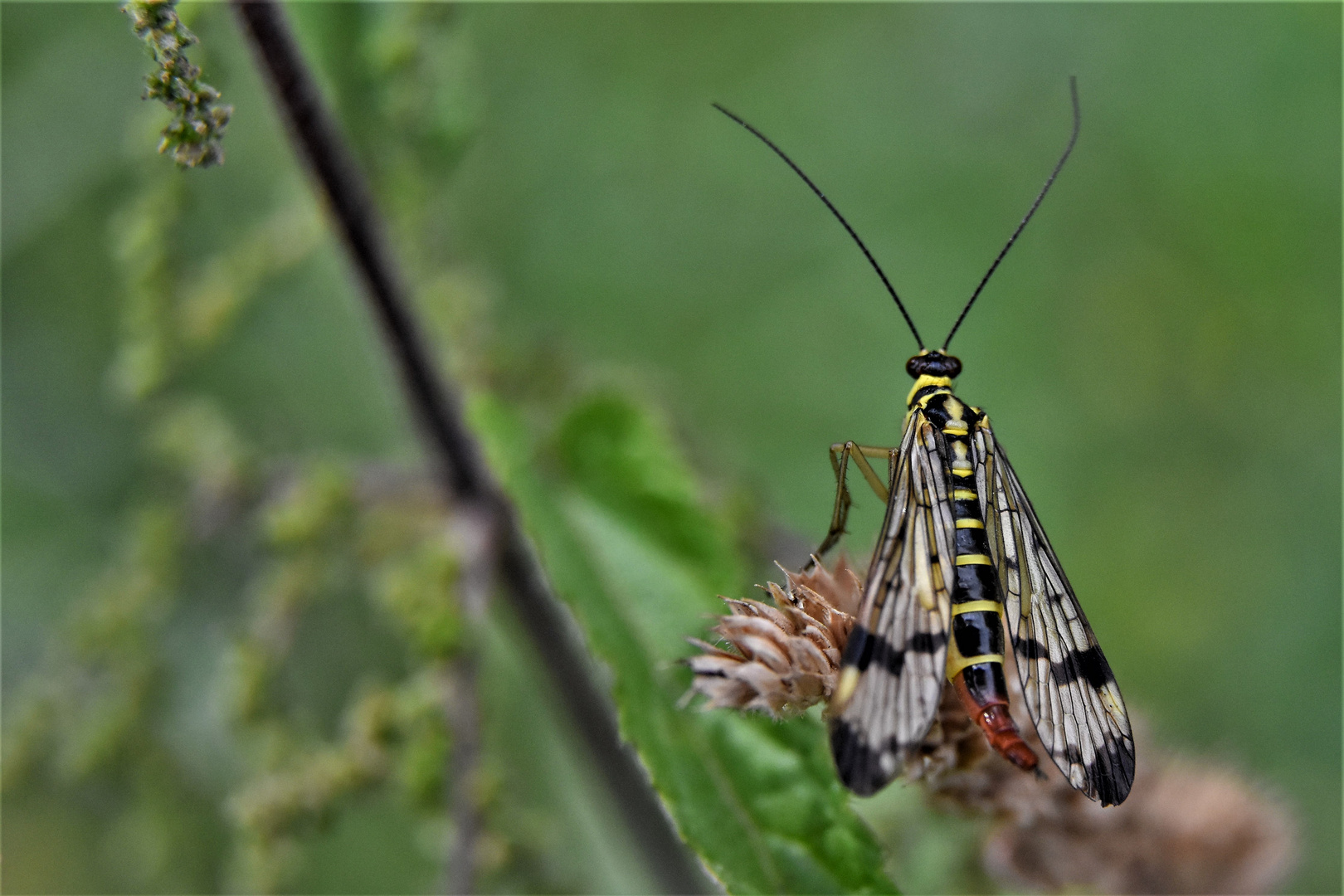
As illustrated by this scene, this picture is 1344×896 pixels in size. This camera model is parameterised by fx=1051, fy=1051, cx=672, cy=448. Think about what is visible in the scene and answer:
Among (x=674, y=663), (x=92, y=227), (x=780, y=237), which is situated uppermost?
(x=780, y=237)

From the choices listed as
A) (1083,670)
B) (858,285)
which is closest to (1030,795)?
(1083,670)

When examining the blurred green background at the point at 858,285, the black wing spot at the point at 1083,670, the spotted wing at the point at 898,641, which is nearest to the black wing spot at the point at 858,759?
the spotted wing at the point at 898,641

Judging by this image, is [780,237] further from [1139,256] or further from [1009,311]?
[1139,256]

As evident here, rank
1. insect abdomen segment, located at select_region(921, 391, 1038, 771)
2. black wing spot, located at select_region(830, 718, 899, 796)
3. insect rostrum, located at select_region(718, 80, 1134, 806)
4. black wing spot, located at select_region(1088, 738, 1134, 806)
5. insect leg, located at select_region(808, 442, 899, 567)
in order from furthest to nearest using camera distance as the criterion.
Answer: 1. insect leg, located at select_region(808, 442, 899, 567)
2. black wing spot, located at select_region(1088, 738, 1134, 806)
3. insect abdomen segment, located at select_region(921, 391, 1038, 771)
4. insect rostrum, located at select_region(718, 80, 1134, 806)
5. black wing spot, located at select_region(830, 718, 899, 796)

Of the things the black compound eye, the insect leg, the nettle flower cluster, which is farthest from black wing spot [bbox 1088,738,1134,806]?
the black compound eye

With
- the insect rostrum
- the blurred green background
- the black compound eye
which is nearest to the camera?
the insect rostrum

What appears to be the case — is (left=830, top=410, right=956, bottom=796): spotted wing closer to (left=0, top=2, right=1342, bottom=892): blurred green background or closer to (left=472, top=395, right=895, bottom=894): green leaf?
(left=472, top=395, right=895, bottom=894): green leaf

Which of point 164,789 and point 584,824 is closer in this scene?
point 164,789

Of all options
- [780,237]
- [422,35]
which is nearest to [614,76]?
[780,237]
